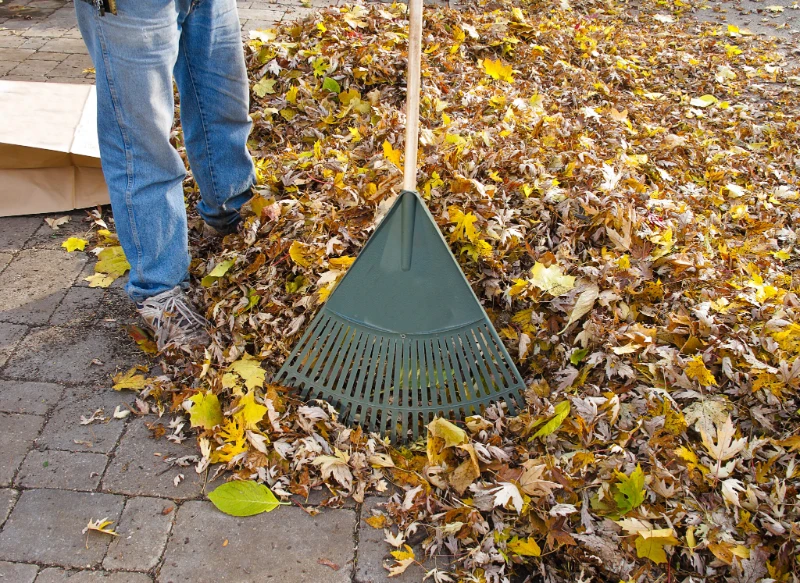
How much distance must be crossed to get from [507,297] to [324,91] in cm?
187

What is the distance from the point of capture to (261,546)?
1.78 meters

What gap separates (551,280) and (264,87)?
224 cm

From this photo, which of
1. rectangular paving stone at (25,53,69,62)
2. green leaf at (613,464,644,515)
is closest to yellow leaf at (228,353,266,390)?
green leaf at (613,464,644,515)

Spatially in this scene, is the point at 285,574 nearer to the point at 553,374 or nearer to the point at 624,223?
the point at 553,374

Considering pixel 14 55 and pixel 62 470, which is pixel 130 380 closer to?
pixel 62 470

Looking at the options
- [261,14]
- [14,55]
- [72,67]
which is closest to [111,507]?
[72,67]

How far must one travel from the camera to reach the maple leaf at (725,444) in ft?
5.82

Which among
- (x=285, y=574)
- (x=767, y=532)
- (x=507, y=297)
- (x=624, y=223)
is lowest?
(x=285, y=574)

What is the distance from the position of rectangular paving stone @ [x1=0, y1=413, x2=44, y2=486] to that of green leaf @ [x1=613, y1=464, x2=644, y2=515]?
1.77 meters

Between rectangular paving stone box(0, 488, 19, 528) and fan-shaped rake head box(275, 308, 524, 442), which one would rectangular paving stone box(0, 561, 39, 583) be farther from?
fan-shaped rake head box(275, 308, 524, 442)

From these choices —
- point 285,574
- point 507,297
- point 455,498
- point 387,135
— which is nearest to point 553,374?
point 507,297

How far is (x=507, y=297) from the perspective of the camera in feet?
7.35

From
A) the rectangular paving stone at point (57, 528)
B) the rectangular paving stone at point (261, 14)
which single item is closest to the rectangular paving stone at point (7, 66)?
the rectangular paving stone at point (261, 14)

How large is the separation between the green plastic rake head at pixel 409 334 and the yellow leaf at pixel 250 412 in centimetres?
19
